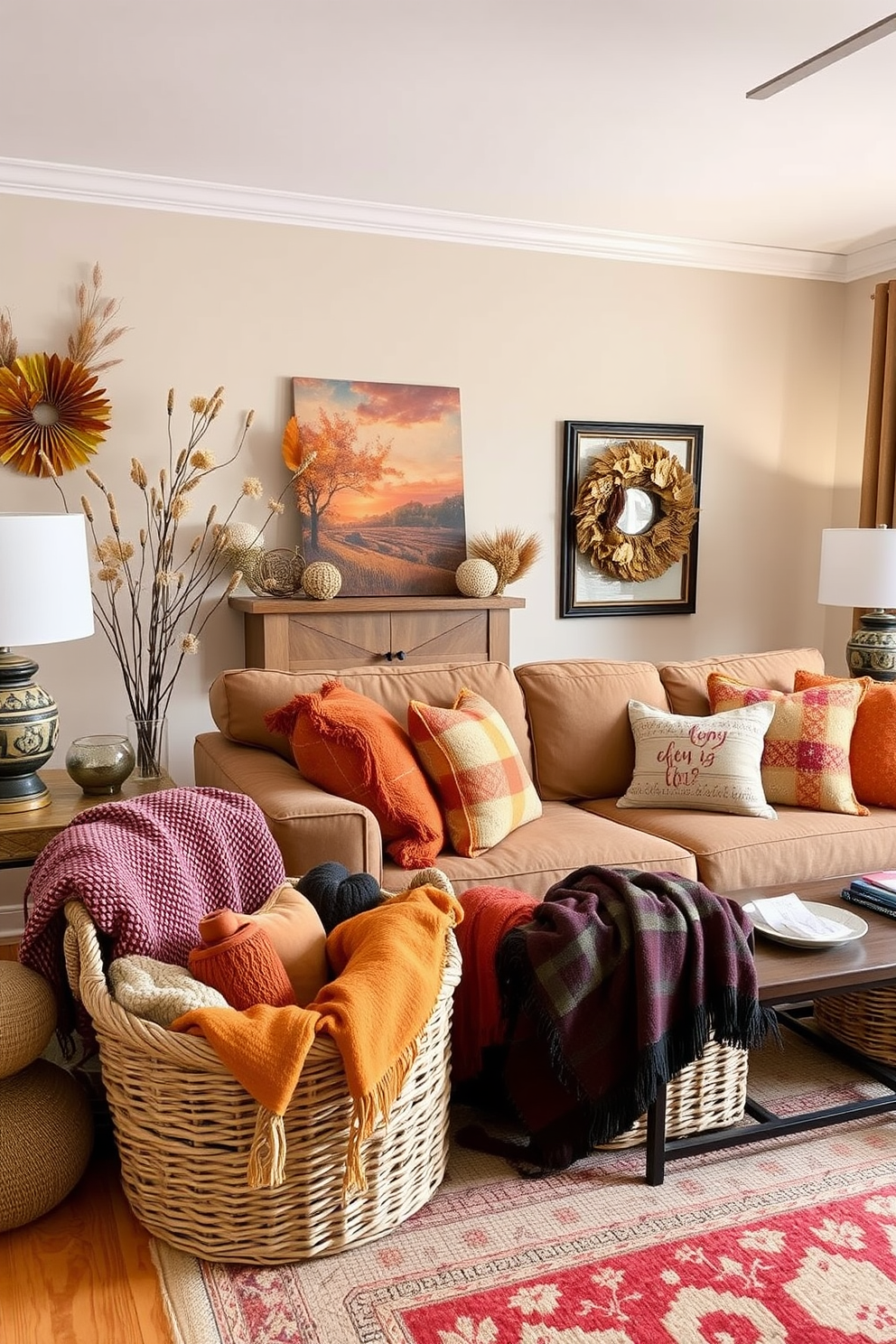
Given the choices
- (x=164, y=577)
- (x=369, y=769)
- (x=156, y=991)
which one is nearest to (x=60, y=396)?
(x=164, y=577)

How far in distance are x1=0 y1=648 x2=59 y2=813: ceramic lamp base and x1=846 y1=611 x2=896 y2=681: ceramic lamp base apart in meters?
2.98

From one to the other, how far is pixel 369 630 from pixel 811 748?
1631 mm

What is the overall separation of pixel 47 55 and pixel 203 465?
4.20 ft

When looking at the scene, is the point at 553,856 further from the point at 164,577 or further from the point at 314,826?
the point at 164,577

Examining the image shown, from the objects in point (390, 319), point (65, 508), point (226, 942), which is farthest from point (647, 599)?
point (226, 942)

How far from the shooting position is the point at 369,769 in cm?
274

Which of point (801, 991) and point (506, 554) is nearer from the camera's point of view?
point (801, 991)

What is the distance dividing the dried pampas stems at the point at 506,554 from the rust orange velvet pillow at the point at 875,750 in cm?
152

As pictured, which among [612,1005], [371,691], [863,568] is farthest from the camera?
[863,568]

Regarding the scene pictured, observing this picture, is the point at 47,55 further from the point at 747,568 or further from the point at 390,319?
the point at 747,568

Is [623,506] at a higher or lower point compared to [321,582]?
higher

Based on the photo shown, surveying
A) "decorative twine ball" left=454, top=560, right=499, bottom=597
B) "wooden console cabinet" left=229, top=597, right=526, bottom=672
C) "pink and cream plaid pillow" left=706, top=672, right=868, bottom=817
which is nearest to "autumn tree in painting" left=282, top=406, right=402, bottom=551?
"wooden console cabinet" left=229, top=597, right=526, bottom=672

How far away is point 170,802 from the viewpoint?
2.30m

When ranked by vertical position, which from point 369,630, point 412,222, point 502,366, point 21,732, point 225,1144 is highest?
point 412,222
